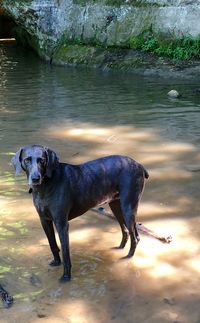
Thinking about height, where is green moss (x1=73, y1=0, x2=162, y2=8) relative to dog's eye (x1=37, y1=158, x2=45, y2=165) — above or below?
below

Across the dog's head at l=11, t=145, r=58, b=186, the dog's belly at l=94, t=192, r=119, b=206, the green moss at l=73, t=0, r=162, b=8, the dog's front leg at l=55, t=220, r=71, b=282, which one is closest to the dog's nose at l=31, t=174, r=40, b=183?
the dog's head at l=11, t=145, r=58, b=186

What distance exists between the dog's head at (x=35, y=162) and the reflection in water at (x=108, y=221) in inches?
34.5

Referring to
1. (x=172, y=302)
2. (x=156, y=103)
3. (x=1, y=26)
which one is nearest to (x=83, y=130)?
(x=156, y=103)

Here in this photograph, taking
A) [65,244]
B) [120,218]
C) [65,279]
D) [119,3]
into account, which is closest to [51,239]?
[65,244]

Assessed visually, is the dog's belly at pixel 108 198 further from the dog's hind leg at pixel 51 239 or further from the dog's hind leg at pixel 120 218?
the dog's hind leg at pixel 51 239

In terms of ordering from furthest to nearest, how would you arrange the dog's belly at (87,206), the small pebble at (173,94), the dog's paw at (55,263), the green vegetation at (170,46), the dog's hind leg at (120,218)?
the green vegetation at (170,46) → the small pebble at (173,94) → the dog's hind leg at (120,218) → the dog's paw at (55,263) → the dog's belly at (87,206)

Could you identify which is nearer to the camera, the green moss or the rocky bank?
the rocky bank

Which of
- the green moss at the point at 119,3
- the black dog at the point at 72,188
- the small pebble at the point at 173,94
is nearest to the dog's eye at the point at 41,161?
the black dog at the point at 72,188

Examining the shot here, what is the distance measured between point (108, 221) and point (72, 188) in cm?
118

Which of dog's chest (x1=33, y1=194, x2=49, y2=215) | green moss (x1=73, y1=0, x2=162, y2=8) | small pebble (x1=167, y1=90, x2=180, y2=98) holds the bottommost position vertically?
small pebble (x1=167, y1=90, x2=180, y2=98)

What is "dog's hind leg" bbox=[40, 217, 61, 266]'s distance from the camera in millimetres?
3710

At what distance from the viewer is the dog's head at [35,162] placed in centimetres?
324

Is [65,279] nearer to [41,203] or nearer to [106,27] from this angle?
[41,203]

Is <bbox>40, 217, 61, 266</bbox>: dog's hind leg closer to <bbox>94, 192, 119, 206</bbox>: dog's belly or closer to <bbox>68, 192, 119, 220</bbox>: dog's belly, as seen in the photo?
<bbox>68, 192, 119, 220</bbox>: dog's belly
